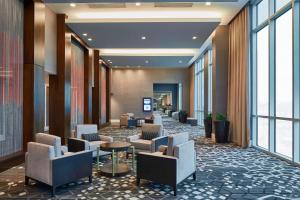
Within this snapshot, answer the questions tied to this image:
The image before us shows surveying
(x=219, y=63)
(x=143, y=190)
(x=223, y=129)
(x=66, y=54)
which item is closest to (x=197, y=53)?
(x=219, y=63)

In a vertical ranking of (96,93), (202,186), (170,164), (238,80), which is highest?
(238,80)

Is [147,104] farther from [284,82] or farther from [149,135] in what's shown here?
[284,82]

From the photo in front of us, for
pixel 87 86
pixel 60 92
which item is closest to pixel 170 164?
pixel 60 92

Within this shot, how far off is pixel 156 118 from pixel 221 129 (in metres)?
3.08

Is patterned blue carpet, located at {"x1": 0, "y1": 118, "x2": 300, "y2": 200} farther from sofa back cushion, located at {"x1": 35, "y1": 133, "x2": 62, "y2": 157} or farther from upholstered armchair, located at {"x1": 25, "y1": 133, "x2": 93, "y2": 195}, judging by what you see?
sofa back cushion, located at {"x1": 35, "y1": 133, "x2": 62, "y2": 157}

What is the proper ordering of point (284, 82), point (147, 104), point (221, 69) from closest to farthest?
1. point (284, 82)
2. point (221, 69)
3. point (147, 104)

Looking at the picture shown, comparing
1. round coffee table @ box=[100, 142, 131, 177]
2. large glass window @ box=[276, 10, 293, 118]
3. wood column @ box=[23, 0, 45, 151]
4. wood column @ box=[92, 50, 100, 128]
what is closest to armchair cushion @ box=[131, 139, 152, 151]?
round coffee table @ box=[100, 142, 131, 177]

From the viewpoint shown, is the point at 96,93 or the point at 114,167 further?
the point at 96,93

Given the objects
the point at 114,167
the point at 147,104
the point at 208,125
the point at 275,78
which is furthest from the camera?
the point at 147,104

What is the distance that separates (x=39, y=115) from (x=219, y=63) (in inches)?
269

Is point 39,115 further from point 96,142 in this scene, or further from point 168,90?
point 168,90

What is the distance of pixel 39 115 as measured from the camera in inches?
277

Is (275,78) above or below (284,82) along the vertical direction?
above

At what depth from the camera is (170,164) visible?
13.6 feet
